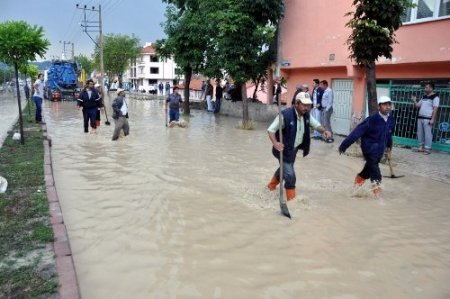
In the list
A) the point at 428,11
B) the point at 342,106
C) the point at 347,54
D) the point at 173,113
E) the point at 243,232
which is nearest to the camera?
the point at 243,232

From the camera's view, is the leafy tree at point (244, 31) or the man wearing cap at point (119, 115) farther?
the leafy tree at point (244, 31)

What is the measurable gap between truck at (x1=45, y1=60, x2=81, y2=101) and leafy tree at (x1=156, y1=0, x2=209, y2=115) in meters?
15.4

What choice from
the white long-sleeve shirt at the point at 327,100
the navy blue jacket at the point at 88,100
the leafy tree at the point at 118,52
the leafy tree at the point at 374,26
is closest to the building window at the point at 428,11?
the leafy tree at the point at 374,26

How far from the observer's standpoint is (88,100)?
13938mm

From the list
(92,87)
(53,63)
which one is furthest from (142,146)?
(53,63)

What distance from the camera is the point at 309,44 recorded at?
17203 mm

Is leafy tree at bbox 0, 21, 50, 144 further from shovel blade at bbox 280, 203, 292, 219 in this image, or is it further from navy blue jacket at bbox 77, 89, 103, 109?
shovel blade at bbox 280, 203, 292, 219

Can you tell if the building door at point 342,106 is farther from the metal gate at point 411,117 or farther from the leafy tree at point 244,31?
the leafy tree at point 244,31

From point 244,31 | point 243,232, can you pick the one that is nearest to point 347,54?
point 244,31

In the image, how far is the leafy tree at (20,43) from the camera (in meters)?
10.6

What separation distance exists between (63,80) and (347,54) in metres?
28.1

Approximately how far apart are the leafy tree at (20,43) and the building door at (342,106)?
9795mm

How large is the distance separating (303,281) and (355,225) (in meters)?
1.96

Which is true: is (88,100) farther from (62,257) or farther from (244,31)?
(62,257)
